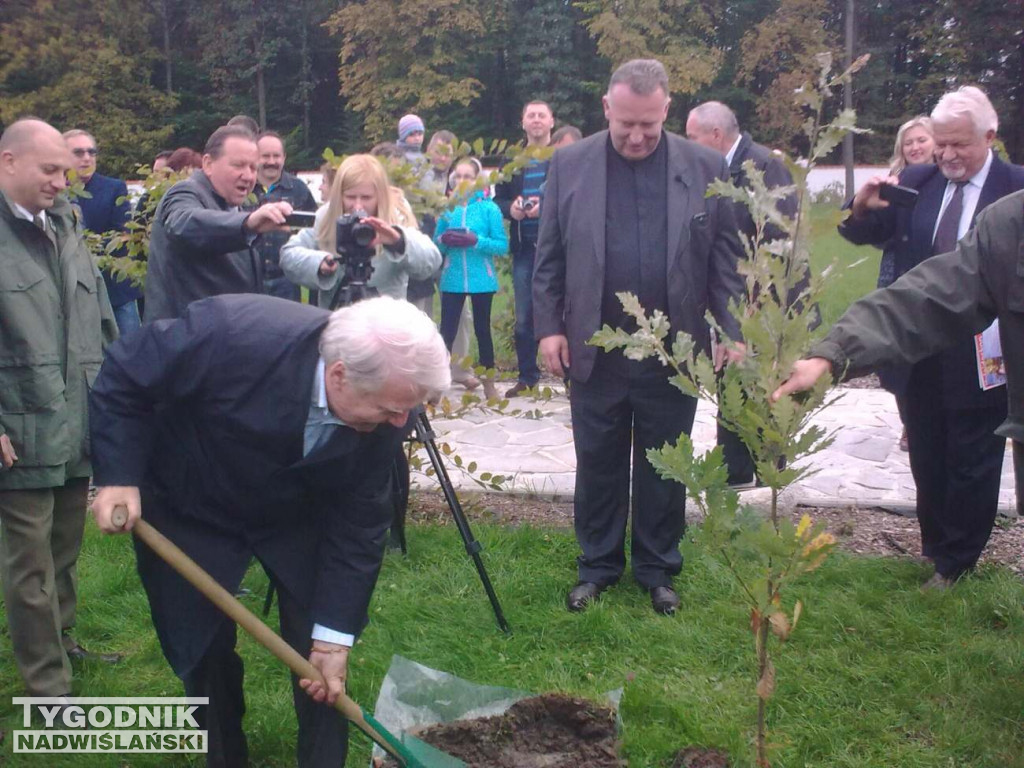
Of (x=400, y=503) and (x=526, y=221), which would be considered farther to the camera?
(x=526, y=221)

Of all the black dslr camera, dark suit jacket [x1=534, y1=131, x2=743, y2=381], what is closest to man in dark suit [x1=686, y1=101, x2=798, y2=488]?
dark suit jacket [x1=534, y1=131, x2=743, y2=381]

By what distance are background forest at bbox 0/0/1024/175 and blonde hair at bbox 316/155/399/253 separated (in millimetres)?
29481

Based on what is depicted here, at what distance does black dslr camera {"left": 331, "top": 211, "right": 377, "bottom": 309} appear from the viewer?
407 centimetres

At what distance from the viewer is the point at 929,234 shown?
4.54 meters

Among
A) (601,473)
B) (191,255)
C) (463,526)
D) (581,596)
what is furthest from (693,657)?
(191,255)

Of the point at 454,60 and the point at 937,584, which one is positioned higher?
the point at 454,60

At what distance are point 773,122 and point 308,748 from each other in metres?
32.9

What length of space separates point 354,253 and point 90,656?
193 cm

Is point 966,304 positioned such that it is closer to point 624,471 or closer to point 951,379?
point 951,379

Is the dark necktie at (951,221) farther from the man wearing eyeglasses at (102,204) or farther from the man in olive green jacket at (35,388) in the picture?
the man wearing eyeglasses at (102,204)

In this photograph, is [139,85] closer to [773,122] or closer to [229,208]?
[773,122]

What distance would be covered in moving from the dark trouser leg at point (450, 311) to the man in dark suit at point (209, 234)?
12.4 ft

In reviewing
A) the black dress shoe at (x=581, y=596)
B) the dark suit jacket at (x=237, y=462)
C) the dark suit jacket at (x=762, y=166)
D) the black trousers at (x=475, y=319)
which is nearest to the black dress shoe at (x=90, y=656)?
the dark suit jacket at (x=237, y=462)

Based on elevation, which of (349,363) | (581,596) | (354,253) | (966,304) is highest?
(354,253)
